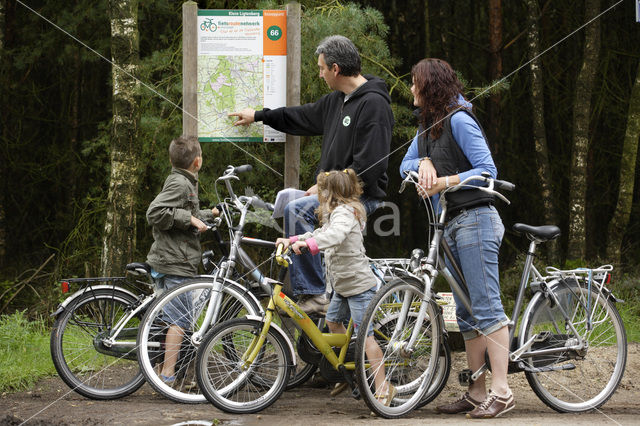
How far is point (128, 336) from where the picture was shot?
472 cm

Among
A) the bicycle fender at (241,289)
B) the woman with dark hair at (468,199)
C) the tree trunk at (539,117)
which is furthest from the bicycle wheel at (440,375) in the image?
the tree trunk at (539,117)

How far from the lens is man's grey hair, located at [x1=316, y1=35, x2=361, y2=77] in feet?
15.3

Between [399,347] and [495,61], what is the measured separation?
6.53m

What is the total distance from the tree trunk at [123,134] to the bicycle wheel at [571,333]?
3.78 meters

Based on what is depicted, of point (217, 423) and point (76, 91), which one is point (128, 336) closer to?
point (217, 423)

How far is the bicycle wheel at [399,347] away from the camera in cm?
402

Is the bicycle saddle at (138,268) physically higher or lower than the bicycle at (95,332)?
higher

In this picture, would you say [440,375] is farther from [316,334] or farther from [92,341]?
[92,341]

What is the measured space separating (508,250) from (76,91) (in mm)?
6593

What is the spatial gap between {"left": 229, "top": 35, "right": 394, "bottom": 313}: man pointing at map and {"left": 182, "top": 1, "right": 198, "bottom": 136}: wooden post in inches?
37.6

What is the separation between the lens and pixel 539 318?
443 centimetres

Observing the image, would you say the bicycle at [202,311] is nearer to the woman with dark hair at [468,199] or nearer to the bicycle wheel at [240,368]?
the bicycle wheel at [240,368]

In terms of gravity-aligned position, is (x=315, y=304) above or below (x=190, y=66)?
below

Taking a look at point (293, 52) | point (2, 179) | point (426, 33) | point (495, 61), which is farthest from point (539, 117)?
point (2, 179)
